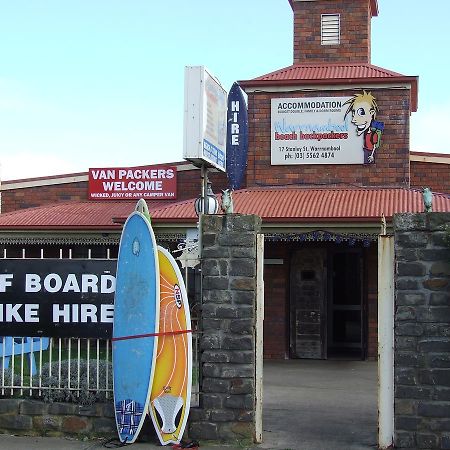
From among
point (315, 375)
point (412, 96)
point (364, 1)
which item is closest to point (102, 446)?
point (315, 375)

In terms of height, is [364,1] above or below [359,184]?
above

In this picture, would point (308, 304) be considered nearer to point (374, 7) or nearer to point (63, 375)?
point (63, 375)

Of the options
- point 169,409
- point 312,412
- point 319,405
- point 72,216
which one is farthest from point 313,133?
point 169,409

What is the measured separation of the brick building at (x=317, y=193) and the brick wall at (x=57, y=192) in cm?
72

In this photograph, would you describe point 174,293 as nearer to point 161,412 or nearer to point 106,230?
point 161,412

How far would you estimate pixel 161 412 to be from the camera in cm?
749

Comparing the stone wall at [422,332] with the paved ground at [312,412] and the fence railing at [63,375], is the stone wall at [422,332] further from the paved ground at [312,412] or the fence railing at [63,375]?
the fence railing at [63,375]

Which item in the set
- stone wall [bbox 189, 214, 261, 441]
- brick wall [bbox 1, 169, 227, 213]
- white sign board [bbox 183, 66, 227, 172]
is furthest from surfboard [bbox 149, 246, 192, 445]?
brick wall [bbox 1, 169, 227, 213]

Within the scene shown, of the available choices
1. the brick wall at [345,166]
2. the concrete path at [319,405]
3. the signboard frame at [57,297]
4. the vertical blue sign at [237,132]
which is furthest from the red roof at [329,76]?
the signboard frame at [57,297]

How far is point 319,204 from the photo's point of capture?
14.5 metres

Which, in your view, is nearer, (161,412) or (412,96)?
(161,412)

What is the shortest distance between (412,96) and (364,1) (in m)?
2.61

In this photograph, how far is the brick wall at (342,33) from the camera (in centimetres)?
1784

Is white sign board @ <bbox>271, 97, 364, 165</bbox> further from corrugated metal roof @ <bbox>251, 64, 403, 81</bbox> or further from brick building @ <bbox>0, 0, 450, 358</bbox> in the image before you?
corrugated metal roof @ <bbox>251, 64, 403, 81</bbox>
